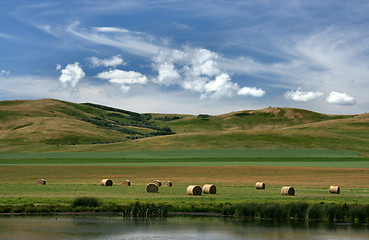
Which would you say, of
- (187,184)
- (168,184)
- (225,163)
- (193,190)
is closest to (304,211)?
(193,190)

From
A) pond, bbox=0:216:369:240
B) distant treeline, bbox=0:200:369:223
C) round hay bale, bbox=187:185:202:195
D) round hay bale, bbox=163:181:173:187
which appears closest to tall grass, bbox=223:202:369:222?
distant treeline, bbox=0:200:369:223

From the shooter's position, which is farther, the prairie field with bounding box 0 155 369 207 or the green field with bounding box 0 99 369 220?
the prairie field with bounding box 0 155 369 207

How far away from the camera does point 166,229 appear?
3053 cm

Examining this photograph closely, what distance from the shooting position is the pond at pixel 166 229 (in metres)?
27.9

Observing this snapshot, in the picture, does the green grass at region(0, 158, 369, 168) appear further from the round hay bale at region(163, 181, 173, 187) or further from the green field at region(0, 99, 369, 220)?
the round hay bale at region(163, 181, 173, 187)

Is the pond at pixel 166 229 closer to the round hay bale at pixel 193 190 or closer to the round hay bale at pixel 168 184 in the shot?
the round hay bale at pixel 193 190

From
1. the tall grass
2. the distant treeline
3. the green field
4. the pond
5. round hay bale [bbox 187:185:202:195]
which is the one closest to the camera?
the pond

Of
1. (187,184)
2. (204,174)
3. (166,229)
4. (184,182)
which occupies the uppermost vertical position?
(204,174)

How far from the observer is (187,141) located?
179875mm

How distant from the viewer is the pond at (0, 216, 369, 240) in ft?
91.6

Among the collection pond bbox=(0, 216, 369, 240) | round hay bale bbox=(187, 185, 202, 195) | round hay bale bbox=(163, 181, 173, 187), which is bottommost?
pond bbox=(0, 216, 369, 240)

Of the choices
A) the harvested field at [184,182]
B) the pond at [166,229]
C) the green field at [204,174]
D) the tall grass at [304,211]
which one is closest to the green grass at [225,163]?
the green field at [204,174]

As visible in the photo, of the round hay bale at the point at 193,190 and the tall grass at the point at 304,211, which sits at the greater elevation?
the round hay bale at the point at 193,190

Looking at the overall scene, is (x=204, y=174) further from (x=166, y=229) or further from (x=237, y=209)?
(x=166, y=229)
